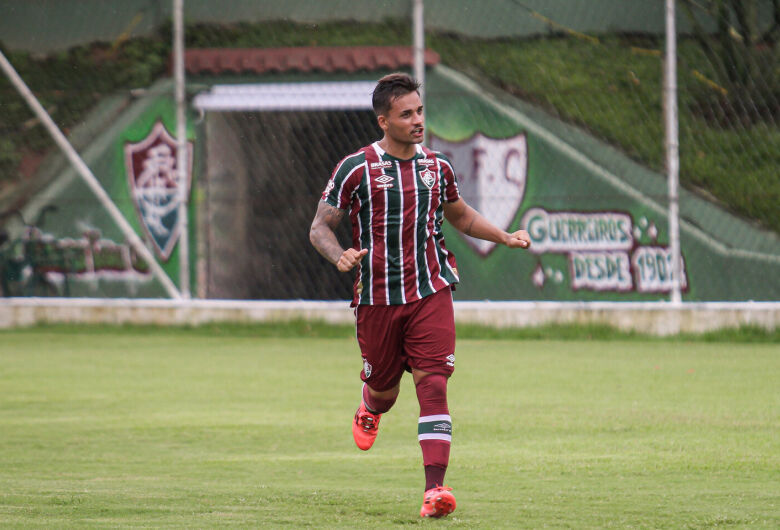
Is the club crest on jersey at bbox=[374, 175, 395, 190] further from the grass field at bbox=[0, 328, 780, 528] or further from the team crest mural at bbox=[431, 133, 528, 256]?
the team crest mural at bbox=[431, 133, 528, 256]

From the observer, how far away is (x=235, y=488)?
232 inches

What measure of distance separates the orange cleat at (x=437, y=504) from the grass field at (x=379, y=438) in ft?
0.18

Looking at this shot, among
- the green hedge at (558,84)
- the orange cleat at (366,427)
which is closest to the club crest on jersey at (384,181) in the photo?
the orange cleat at (366,427)

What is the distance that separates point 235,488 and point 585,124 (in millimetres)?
7802

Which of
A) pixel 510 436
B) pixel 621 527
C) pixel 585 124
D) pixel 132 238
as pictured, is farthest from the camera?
pixel 132 238

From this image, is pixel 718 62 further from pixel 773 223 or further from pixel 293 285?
pixel 293 285

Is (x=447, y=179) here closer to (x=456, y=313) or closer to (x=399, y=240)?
(x=399, y=240)

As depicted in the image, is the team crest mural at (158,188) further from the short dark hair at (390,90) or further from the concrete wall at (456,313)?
the short dark hair at (390,90)

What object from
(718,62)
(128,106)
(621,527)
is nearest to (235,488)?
(621,527)

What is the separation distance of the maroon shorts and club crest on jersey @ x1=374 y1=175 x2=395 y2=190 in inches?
19.6

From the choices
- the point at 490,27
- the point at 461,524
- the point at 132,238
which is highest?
the point at 490,27

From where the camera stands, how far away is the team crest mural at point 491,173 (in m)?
12.9

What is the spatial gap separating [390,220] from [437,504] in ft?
4.05

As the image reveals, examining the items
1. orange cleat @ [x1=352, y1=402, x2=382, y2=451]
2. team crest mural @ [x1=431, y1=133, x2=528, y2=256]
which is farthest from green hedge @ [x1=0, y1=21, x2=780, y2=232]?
orange cleat @ [x1=352, y1=402, x2=382, y2=451]
